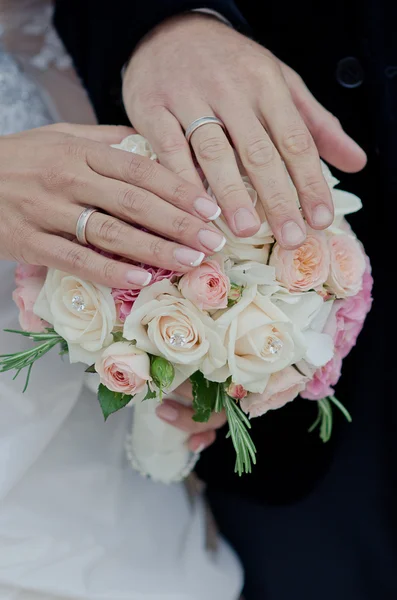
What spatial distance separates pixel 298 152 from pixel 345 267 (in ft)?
0.55

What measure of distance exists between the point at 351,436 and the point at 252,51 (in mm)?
813

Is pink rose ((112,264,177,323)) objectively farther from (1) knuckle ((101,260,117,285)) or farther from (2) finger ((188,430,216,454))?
(2) finger ((188,430,216,454))

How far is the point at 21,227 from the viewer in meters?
0.77

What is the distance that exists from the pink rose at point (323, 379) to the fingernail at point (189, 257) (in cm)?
25

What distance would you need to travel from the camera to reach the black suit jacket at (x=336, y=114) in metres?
0.95

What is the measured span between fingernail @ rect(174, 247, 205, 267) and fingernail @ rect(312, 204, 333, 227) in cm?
17

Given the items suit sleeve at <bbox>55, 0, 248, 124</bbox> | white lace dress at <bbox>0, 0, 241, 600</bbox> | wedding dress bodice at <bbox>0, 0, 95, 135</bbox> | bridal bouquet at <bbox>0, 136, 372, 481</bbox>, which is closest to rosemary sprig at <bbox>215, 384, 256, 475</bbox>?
bridal bouquet at <bbox>0, 136, 372, 481</bbox>

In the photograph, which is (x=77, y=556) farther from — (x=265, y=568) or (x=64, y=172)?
(x=64, y=172)

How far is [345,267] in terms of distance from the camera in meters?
0.76

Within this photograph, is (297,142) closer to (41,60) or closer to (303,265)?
(303,265)

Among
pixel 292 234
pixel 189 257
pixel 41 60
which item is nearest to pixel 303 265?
pixel 292 234

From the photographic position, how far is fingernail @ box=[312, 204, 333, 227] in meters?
0.74

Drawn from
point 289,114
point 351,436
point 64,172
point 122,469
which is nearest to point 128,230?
point 64,172

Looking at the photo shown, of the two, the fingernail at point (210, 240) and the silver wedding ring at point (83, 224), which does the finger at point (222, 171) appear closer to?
the fingernail at point (210, 240)
